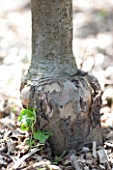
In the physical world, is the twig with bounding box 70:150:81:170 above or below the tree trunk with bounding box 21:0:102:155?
below

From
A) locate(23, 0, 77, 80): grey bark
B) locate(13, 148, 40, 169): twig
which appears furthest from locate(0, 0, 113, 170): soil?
locate(23, 0, 77, 80): grey bark

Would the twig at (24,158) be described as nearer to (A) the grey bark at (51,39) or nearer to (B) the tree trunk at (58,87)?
(B) the tree trunk at (58,87)

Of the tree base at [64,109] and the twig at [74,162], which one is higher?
the tree base at [64,109]

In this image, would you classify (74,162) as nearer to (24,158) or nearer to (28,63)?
(24,158)

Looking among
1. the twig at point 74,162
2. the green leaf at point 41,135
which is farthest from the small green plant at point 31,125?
the twig at point 74,162

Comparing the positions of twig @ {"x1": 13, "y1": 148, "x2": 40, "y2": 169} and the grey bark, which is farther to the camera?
the grey bark

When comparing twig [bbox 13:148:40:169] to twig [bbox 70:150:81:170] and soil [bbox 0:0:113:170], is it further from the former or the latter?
twig [bbox 70:150:81:170]

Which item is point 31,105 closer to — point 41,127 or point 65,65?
point 41,127
